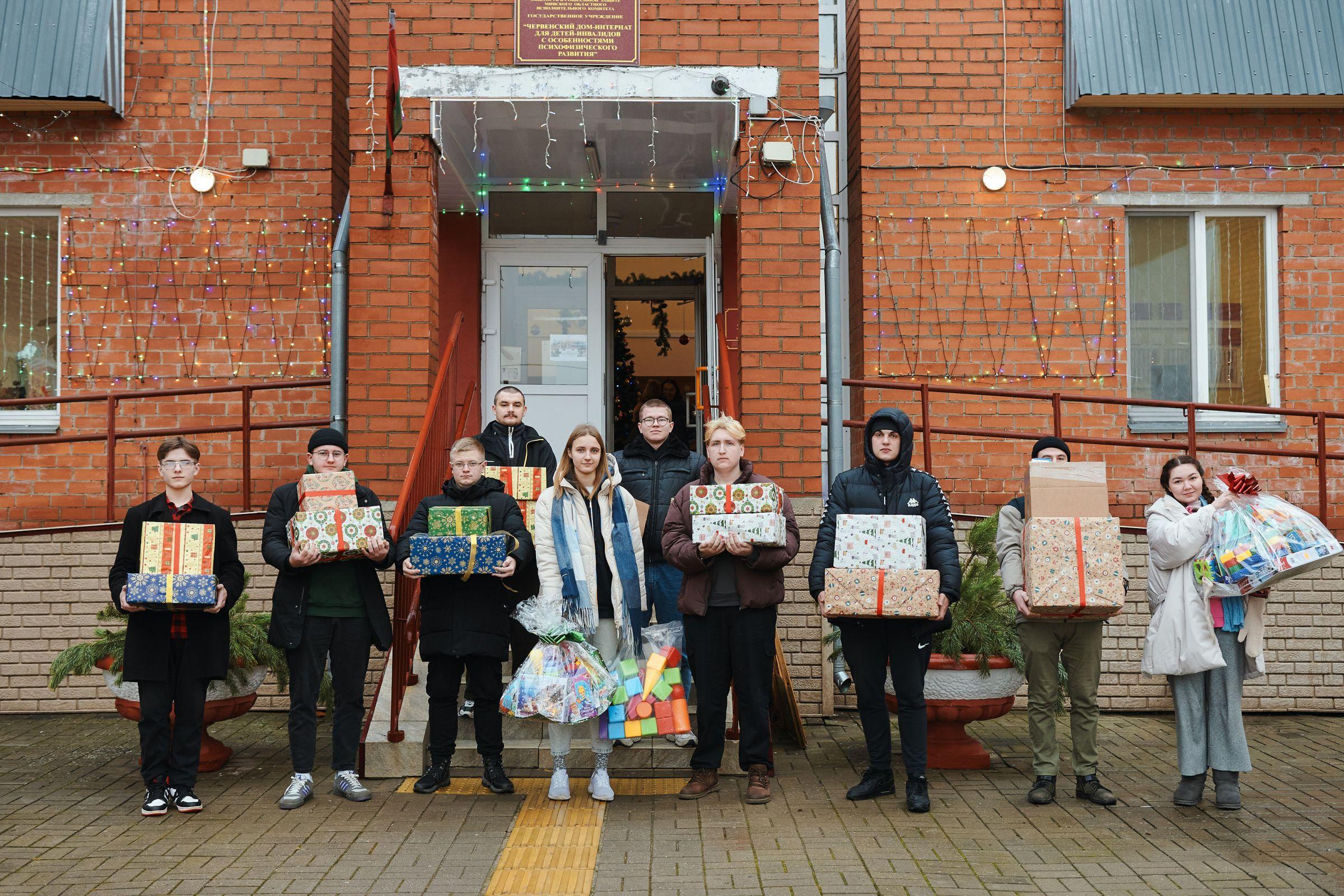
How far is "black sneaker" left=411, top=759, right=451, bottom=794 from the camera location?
5.86m

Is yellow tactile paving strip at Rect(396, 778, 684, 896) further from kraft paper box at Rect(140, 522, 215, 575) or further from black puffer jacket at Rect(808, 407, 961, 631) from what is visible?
kraft paper box at Rect(140, 522, 215, 575)

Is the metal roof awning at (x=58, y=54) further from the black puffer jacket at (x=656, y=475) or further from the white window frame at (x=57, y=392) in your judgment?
the black puffer jacket at (x=656, y=475)

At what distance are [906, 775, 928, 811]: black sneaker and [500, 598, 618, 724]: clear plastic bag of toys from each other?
1.47 metres

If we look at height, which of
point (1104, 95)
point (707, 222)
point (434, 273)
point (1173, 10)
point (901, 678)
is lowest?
point (901, 678)

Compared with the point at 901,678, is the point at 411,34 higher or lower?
higher

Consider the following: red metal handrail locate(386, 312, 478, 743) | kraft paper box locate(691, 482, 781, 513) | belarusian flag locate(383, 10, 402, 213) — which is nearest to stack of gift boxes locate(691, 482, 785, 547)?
kraft paper box locate(691, 482, 781, 513)

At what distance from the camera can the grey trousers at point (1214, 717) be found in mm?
5695

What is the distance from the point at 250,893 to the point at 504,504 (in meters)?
2.15

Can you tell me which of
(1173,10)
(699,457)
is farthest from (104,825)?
(1173,10)

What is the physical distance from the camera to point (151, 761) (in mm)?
5672

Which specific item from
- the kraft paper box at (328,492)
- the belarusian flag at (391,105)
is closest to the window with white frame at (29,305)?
the belarusian flag at (391,105)

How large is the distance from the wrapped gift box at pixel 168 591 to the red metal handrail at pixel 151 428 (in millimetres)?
2441

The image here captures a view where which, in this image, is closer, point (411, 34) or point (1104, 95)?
point (411, 34)

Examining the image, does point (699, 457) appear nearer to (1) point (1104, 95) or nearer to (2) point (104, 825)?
(2) point (104, 825)
